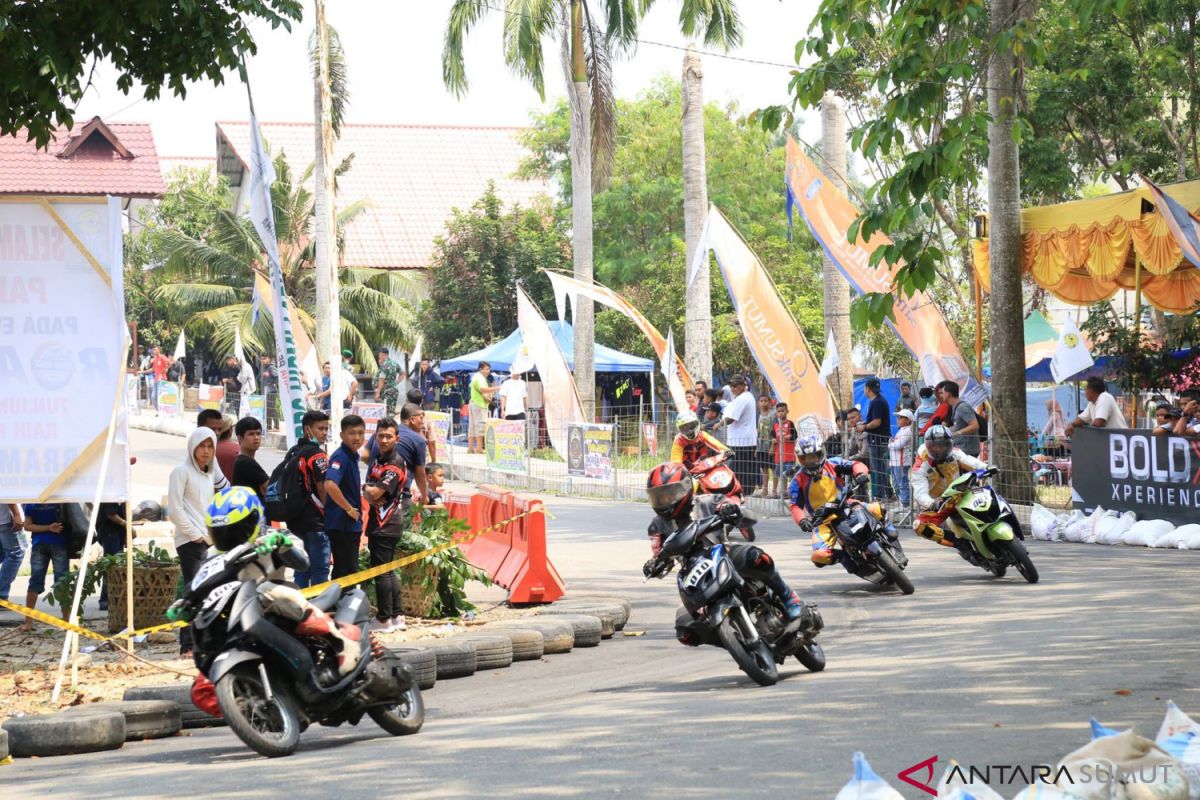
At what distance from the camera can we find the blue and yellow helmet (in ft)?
27.0

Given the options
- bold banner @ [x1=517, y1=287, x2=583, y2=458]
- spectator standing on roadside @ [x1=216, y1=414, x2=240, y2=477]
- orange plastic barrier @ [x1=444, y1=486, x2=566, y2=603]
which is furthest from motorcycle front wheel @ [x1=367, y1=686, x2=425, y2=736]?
bold banner @ [x1=517, y1=287, x2=583, y2=458]

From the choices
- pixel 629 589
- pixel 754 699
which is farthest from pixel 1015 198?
pixel 754 699

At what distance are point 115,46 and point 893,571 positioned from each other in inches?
314

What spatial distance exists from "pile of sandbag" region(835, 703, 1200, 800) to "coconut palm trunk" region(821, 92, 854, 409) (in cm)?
1996

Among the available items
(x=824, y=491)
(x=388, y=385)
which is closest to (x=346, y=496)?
(x=824, y=491)

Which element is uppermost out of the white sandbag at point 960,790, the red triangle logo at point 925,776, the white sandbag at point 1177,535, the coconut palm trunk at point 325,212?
the coconut palm trunk at point 325,212

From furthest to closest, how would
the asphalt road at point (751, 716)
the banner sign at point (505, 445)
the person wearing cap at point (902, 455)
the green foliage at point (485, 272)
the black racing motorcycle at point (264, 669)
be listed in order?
1. the green foliage at point (485, 272)
2. the banner sign at point (505, 445)
3. the person wearing cap at point (902, 455)
4. the black racing motorcycle at point (264, 669)
5. the asphalt road at point (751, 716)

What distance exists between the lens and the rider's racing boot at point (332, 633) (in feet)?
26.2

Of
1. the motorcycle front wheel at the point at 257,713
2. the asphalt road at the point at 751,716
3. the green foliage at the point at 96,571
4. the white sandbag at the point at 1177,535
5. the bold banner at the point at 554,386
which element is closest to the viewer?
the asphalt road at the point at 751,716

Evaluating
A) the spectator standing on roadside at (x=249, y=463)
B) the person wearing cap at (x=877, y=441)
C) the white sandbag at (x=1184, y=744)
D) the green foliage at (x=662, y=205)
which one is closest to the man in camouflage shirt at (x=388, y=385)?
the green foliage at (x=662, y=205)

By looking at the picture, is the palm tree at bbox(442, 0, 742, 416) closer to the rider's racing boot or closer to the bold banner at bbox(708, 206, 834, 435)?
the bold banner at bbox(708, 206, 834, 435)

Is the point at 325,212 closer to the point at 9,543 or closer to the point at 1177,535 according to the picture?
the point at 9,543

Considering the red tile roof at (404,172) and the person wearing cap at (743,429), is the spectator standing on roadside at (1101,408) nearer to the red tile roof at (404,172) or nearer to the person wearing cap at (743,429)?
the person wearing cap at (743,429)

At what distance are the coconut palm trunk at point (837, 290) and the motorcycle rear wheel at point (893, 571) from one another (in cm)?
1146
